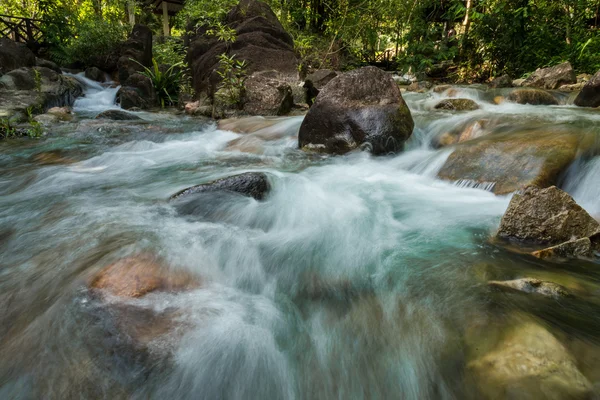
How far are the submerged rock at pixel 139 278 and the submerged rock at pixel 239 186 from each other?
3.91ft

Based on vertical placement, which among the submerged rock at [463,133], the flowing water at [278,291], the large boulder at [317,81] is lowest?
the flowing water at [278,291]

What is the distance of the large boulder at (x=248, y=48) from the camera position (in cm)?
902

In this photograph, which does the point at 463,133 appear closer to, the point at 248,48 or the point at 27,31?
the point at 248,48

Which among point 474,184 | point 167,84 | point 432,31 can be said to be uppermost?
point 432,31

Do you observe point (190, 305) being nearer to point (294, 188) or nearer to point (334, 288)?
point (334, 288)

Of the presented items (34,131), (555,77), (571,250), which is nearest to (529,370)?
(571,250)

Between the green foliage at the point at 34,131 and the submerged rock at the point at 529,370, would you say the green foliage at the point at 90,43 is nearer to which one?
the green foliage at the point at 34,131

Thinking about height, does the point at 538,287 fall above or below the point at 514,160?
below

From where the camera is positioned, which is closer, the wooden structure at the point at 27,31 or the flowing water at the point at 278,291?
the flowing water at the point at 278,291

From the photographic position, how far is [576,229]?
2.52 m

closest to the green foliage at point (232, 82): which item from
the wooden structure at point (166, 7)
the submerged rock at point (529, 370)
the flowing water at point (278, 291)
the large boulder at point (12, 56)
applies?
the flowing water at point (278, 291)

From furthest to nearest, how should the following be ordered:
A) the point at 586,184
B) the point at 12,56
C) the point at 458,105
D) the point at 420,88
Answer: the point at 12,56 → the point at 420,88 → the point at 458,105 → the point at 586,184

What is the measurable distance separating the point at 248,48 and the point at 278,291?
26.8 ft

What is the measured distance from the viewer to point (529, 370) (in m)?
1.45
